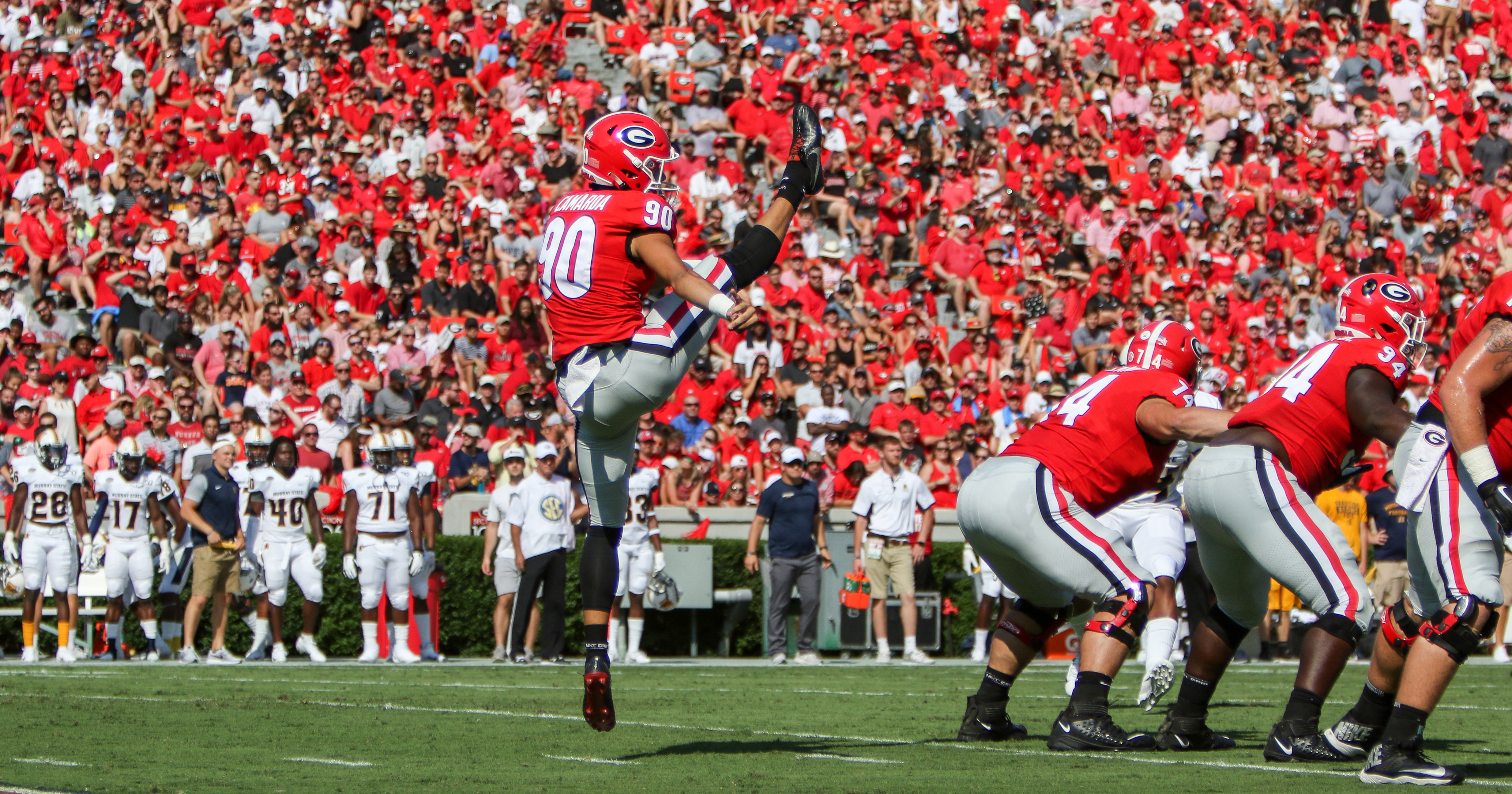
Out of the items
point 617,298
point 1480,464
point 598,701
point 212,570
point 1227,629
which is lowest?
point 598,701

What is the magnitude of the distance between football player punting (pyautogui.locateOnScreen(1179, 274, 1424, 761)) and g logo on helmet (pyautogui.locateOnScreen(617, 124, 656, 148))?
2.36 m

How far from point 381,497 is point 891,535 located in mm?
4427

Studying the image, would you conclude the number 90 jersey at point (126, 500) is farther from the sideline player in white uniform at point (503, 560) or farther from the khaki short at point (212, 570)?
the sideline player in white uniform at point (503, 560)

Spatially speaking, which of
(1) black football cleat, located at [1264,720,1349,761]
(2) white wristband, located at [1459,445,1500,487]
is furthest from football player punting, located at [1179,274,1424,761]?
(2) white wristband, located at [1459,445,1500,487]

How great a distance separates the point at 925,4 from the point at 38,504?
1464 cm

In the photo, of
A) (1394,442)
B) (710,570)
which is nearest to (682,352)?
(1394,442)

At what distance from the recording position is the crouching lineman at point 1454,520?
18.5 feet

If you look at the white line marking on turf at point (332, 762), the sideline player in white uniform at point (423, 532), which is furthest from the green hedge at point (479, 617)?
the white line marking on turf at point (332, 762)

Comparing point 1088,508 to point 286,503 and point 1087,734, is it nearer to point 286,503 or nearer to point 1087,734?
point 1087,734

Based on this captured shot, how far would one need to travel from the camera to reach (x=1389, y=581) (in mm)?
15844

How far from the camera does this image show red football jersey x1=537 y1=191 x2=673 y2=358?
662cm

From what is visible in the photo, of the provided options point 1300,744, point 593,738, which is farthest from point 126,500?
point 1300,744

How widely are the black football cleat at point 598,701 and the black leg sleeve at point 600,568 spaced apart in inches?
14.7

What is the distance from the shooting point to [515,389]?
1769 cm
